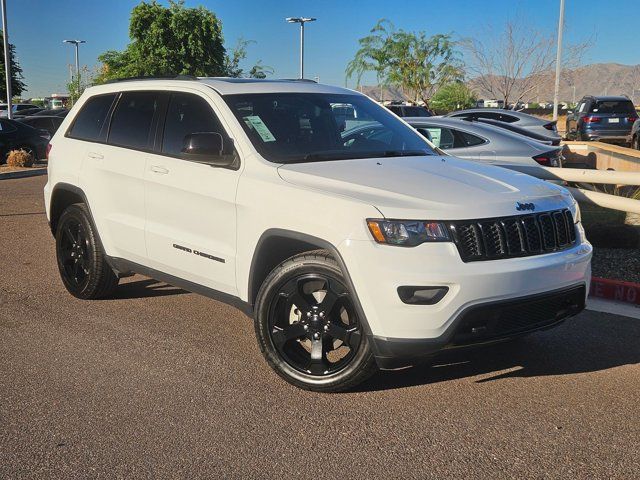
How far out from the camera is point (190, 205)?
481cm

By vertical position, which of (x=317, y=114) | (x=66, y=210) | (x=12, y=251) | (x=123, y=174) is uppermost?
(x=317, y=114)

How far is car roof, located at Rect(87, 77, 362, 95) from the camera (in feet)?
16.9

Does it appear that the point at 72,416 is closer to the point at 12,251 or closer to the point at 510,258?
the point at 510,258

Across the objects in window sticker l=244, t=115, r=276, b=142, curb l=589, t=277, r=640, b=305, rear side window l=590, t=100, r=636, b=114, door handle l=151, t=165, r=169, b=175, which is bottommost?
curb l=589, t=277, r=640, b=305

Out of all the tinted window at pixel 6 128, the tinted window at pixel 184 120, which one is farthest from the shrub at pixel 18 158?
the tinted window at pixel 184 120

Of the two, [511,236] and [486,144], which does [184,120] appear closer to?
[511,236]

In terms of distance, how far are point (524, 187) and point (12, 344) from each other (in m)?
3.58

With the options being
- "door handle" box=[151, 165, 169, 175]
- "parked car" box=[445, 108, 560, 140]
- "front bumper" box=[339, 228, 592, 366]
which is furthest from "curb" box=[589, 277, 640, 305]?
"parked car" box=[445, 108, 560, 140]

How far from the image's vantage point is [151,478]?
324 cm

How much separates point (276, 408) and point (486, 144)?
6802 millimetres

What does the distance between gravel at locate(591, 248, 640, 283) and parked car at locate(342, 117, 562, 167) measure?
7.41 feet

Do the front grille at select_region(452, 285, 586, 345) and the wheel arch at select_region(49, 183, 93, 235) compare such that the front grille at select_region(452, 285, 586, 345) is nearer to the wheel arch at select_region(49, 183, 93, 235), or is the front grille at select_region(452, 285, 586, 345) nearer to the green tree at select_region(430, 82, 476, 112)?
the wheel arch at select_region(49, 183, 93, 235)

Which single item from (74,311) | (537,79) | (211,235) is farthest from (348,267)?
(537,79)

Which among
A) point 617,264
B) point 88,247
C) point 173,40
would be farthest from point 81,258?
point 173,40
